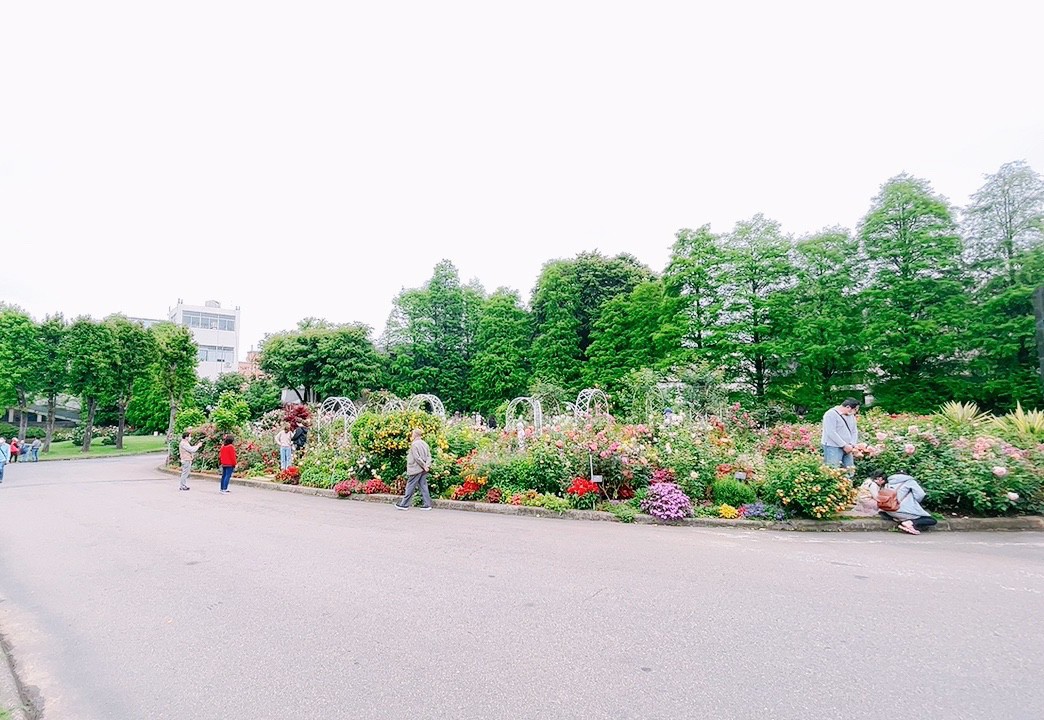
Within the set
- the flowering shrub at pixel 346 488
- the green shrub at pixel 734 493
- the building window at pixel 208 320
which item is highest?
the building window at pixel 208 320

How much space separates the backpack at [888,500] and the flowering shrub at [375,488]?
10.0 meters

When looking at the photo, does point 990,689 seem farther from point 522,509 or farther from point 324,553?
point 522,509

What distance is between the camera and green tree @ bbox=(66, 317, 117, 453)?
117ft

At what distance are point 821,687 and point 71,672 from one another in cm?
523

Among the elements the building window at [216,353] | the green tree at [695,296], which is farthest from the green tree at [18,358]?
the green tree at [695,296]

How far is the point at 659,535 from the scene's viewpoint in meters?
7.98

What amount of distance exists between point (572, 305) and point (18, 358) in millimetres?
37732

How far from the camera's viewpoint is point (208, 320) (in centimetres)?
7475

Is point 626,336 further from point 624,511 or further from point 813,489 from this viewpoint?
point 813,489

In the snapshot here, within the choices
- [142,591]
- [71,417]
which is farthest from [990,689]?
[71,417]

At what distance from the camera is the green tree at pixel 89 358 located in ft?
117

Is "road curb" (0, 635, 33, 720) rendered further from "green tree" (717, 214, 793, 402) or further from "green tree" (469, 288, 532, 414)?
"green tree" (469, 288, 532, 414)

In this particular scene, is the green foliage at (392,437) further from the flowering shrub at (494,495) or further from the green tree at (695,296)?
the green tree at (695,296)

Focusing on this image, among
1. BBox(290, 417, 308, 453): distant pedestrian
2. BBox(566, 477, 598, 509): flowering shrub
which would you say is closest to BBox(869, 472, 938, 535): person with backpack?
BBox(566, 477, 598, 509): flowering shrub
